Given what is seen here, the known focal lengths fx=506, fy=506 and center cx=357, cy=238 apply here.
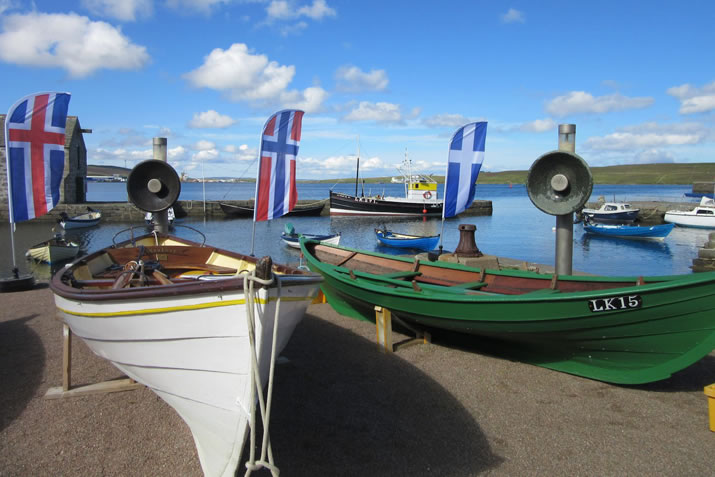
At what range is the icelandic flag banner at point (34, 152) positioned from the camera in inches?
389

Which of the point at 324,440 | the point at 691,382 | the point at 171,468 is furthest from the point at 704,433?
the point at 171,468

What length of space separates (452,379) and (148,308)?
3694mm

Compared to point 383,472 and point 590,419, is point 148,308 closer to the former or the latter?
point 383,472

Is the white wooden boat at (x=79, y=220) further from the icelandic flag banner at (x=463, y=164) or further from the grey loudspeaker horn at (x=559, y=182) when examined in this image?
the grey loudspeaker horn at (x=559, y=182)

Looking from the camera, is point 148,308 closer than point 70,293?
Yes

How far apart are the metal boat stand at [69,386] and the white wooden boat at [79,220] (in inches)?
1340

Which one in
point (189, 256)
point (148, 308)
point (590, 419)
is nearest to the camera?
point (148, 308)

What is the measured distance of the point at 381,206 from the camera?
164 feet

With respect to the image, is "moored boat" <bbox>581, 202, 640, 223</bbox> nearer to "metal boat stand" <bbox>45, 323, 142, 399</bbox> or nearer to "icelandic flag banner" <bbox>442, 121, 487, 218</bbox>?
"icelandic flag banner" <bbox>442, 121, 487, 218</bbox>

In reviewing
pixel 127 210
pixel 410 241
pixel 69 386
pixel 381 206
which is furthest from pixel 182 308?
pixel 381 206

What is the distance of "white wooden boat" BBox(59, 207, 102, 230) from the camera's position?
3562 centimetres

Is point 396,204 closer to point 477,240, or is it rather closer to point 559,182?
point 477,240

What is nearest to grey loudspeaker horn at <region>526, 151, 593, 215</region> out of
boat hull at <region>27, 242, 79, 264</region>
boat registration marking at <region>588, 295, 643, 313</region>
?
boat registration marking at <region>588, 295, 643, 313</region>

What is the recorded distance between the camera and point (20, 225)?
3847 cm
